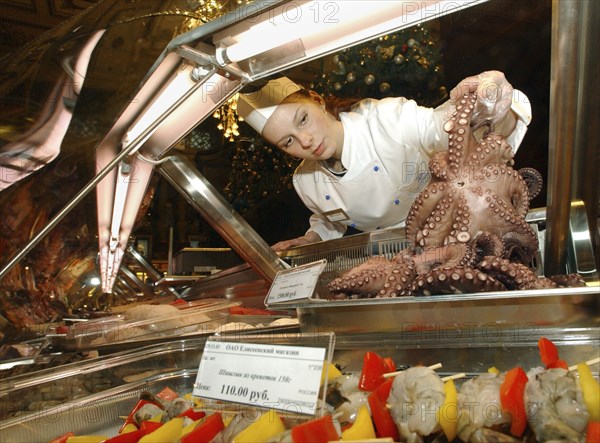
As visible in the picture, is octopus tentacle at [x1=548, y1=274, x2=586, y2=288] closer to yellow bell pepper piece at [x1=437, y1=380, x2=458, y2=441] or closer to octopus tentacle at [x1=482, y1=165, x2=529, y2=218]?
octopus tentacle at [x1=482, y1=165, x2=529, y2=218]

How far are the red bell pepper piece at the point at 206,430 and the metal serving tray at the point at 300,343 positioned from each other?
0.56ft

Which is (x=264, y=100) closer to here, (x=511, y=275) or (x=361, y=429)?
(x=511, y=275)

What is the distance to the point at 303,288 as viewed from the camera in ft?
3.80

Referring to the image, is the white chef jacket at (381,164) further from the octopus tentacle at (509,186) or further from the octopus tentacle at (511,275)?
the octopus tentacle at (511,275)

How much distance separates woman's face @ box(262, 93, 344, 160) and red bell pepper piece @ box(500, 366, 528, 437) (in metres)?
1.34

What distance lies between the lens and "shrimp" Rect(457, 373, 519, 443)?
2.01 feet

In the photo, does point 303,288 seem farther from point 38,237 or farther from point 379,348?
point 38,237

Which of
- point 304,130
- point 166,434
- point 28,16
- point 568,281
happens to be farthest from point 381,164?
point 28,16

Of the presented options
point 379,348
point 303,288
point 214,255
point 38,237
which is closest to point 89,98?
point 38,237

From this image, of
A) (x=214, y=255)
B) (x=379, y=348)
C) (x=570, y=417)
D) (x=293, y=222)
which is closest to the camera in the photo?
(x=570, y=417)

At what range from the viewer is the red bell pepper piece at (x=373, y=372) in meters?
0.78

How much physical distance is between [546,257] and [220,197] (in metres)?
1.27

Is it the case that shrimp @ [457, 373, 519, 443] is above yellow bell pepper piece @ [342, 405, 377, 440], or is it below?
above

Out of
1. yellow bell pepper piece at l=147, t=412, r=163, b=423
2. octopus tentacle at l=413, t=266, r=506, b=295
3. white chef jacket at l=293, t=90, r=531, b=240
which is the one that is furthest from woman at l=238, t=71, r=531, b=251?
yellow bell pepper piece at l=147, t=412, r=163, b=423
